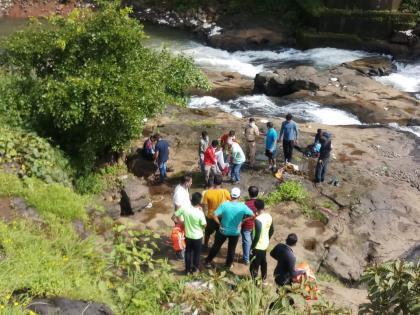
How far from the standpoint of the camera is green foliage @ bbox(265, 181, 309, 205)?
12.2 m

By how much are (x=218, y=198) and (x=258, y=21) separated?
27.1 metres

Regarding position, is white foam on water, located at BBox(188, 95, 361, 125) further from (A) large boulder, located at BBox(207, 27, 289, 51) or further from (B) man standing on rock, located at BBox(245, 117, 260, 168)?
(A) large boulder, located at BBox(207, 27, 289, 51)

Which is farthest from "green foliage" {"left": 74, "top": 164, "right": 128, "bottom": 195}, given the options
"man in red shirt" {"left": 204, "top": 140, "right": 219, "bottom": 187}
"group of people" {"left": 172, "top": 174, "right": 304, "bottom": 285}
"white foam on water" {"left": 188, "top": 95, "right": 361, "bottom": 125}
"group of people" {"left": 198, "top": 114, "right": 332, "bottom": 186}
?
"white foam on water" {"left": 188, "top": 95, "right": 361, "bottom": 125}

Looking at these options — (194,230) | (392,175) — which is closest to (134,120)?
(194,230)

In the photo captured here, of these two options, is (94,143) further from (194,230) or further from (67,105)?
(194,230)

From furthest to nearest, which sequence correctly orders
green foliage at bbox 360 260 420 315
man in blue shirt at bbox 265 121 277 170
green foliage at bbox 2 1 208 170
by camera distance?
man in blue shirt at bbox 265 121 277 170 < green foliage at bbox 2 1 208 170 < green foliage at bbox 360 260 420 315

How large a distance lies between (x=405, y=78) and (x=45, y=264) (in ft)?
73.6

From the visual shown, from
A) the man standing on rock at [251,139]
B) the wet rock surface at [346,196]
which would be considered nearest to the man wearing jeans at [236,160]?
the wet rock surface at [346,196]

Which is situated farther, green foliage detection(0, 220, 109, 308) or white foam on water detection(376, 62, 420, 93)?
white foam on water detection(376, 62, 420, 93)

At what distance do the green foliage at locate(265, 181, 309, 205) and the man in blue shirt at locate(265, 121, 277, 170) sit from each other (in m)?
1.15

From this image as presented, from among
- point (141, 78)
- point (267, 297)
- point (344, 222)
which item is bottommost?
point (344, 222)

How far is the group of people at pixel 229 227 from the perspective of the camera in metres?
8.23

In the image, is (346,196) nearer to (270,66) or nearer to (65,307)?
(65,307)

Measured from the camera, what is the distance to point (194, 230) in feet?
27.4
